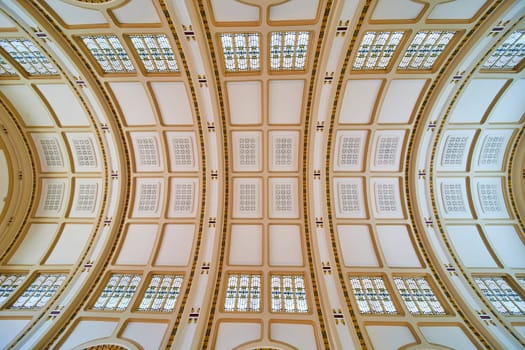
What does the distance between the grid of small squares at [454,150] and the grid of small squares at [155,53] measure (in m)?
13.6

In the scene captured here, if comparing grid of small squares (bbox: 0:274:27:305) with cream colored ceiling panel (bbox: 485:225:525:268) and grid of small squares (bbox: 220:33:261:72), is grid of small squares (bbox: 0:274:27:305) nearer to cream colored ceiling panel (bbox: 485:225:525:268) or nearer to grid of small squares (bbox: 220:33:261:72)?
grid of small squares (bbox: 220:33:261:72)

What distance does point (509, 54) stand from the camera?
11.6 metres

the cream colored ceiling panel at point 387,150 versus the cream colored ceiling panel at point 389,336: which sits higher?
the cream colored ceiling panel at point 387,150

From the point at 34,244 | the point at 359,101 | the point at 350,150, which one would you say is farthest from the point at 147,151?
the point at 359,101

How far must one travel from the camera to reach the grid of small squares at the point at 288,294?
11.8 metres

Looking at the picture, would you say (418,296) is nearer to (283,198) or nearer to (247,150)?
(283,198)

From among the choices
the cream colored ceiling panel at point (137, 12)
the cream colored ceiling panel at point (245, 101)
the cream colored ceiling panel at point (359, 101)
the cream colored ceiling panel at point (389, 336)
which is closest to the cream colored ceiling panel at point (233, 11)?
the cream colored ceiling panel at point (137, 12)

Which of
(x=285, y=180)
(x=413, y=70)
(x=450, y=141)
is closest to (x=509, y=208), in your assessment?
(x=450, y=141)

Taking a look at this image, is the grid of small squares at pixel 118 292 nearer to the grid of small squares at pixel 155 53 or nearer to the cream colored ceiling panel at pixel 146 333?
the cream colored ceiling panel at pixel 146 333

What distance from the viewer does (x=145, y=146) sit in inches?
560

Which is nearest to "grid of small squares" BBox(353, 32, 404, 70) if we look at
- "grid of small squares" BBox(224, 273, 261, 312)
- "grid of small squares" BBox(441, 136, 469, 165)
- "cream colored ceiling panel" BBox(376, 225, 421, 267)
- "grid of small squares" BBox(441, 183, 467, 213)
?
"grid of small squares" BBox(441, 136, 469, 165)

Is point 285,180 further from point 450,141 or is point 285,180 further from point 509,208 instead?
point 509,208

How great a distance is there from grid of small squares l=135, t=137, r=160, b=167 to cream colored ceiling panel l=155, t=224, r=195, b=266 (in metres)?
3.52

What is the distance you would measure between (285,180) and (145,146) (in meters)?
7.51
